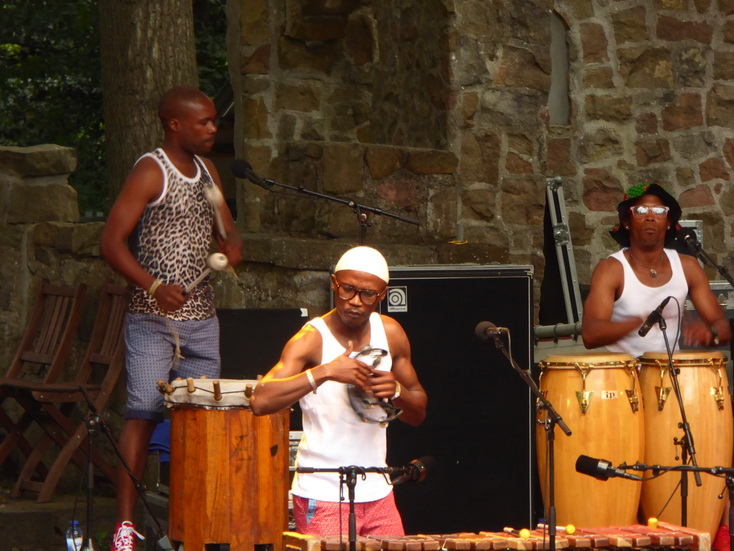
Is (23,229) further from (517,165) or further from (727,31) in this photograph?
(727,31)

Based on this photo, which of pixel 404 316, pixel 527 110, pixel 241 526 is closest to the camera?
pixel 241 526

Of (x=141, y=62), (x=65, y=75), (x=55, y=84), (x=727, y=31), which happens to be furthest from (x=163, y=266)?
(x=55, y=84)

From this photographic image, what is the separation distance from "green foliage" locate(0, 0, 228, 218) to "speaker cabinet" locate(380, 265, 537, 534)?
6737 millimetres

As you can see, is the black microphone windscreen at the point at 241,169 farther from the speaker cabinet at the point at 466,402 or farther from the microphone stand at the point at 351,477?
the microphone stand at the point at 351,477

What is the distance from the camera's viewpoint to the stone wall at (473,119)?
26.0 feet

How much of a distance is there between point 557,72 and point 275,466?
594 cm

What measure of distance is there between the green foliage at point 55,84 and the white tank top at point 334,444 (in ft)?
27.8

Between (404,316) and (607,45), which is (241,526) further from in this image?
(607,45)

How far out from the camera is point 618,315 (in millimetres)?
6844

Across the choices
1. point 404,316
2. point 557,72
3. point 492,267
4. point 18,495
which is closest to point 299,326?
point 404,316

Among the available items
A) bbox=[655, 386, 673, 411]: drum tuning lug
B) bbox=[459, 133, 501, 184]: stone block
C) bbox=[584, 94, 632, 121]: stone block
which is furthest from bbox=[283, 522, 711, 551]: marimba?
bbox=[584, 94, 632, 121]: stone block

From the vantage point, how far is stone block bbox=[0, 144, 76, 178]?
29.3 ft

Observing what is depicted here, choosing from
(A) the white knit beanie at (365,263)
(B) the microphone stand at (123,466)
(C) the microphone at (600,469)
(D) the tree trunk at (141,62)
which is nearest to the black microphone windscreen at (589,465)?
A: (C) the microphone at (600,469)

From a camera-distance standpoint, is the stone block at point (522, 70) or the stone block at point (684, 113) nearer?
the stone block at point (522, 70)
